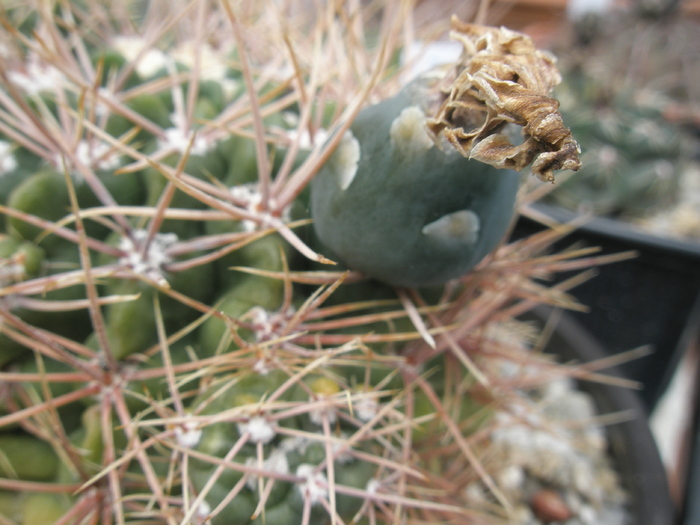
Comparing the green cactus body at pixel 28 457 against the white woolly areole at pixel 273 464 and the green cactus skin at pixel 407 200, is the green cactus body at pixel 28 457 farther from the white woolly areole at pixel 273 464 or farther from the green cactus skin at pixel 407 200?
the green cactus skin at pixel 407 200

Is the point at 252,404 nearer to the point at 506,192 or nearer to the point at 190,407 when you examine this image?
the point at 190,407

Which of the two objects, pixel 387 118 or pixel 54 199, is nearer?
pixel 387 118

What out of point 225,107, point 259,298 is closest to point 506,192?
point 259,298

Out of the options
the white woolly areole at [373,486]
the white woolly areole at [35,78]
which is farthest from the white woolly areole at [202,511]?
the white woolly areole at [35,78]

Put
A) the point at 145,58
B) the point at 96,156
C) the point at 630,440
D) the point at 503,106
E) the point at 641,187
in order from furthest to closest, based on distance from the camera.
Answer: the point at 641,187, the point at 630,440, the point at 145,58, the point at 96,156, the point at 503,106

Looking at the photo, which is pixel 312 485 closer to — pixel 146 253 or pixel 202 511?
pixel 202 511

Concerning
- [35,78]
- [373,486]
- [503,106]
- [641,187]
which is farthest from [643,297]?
[35,78]

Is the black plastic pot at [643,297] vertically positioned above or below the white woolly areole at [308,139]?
below
